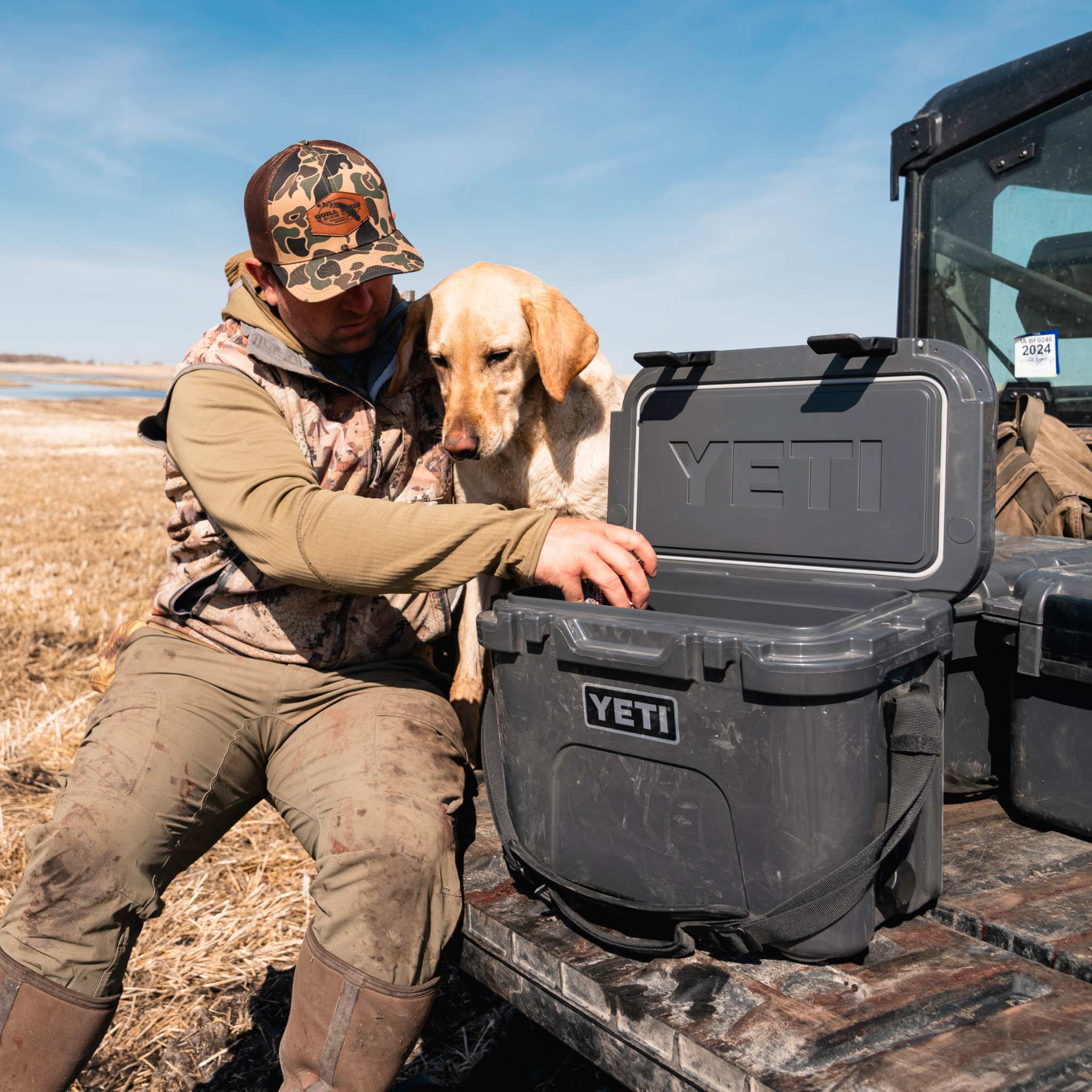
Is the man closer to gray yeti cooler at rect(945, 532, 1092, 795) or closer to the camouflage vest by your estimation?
the camouflage vest

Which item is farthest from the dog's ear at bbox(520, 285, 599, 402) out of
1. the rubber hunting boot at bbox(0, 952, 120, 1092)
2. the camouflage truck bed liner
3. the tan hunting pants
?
the rubber hunting boot at bbox(0, 952, 120, 1092)

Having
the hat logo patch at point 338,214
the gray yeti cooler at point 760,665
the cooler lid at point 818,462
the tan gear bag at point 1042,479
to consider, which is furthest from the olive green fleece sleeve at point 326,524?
the tan gear bag at point 1042,479

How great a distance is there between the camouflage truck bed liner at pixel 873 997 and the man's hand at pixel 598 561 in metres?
0.58

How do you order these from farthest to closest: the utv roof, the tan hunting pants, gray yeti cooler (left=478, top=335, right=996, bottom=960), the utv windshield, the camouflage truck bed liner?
the utv windshield → the utv roof → the tan hunting pants → gray yeti cooler (left=478, top=335, right=996, bottom=960) → the camouflage truck bed liner

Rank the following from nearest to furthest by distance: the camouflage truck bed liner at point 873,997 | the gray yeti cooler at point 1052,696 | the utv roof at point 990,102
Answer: the camouflage truck bed liner at point 873,997 < the gray yeti cooler at point 1052,696 < the utv roof at point 990,102

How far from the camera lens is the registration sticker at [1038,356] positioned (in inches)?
128

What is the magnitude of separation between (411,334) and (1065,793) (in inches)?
76.6

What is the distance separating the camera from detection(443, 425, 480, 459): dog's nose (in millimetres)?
2664

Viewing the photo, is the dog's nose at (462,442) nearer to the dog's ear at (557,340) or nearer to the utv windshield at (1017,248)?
the dog's ear at (557,340)

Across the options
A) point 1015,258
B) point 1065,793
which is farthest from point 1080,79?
point 1065,793

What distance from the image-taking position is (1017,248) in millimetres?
3383

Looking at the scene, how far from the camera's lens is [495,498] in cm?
317

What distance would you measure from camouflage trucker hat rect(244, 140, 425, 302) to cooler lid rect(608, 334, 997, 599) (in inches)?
27.1

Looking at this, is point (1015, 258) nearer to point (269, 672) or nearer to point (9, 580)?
point (269, 672)
